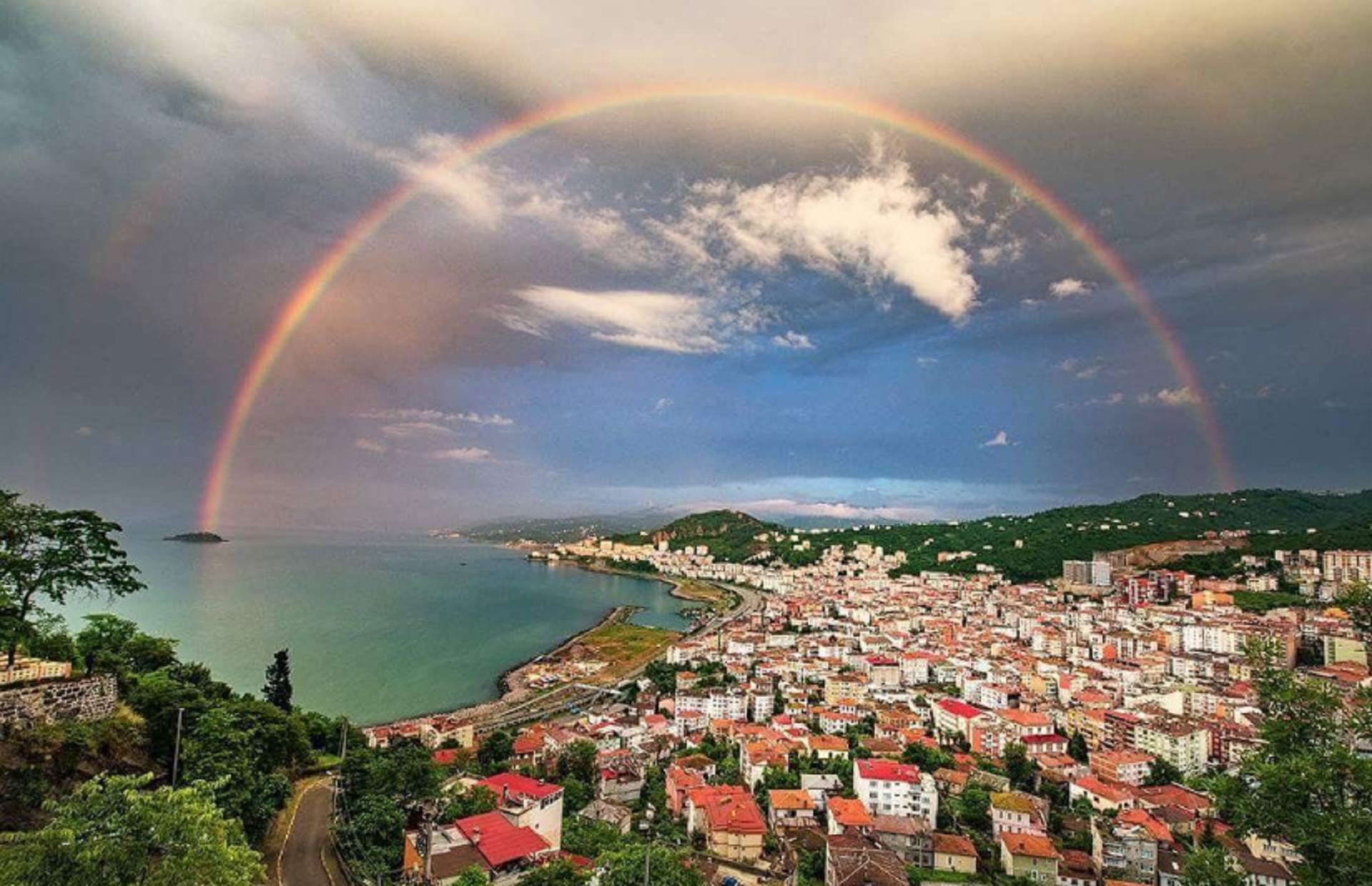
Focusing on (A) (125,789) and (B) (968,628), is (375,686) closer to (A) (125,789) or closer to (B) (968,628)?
(A) (125,789)

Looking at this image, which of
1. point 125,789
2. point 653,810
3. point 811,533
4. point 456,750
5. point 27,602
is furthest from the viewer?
point 811,533

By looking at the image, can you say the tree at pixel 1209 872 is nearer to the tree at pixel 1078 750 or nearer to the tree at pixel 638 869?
the tree at pixel 638 869

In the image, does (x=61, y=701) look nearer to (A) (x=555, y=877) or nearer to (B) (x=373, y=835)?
(B) (x=373, y=835)

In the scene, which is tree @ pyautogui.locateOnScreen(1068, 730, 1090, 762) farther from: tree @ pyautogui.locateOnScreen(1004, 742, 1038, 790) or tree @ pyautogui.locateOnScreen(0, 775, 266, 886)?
tree @ pyautogui.locateOnScreen(0, 775, 266, 886)

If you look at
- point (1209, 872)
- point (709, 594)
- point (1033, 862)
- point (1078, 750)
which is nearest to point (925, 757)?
point (1033, 862)

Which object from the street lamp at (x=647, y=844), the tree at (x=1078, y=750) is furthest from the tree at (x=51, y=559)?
the tree at (x=1078, y=750)

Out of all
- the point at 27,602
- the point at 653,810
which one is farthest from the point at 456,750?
the point at 27,602

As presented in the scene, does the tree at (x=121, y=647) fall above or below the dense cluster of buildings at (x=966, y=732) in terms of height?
above
